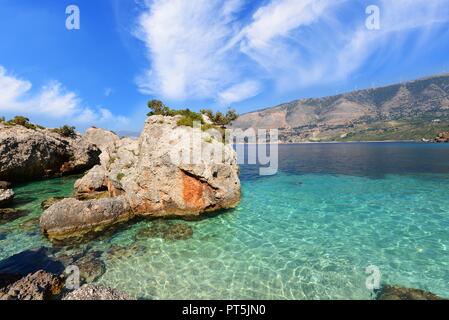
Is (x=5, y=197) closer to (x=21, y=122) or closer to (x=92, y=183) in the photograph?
(x=92, y=183)

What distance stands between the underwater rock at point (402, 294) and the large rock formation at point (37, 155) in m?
48.2

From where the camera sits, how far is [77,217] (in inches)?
725

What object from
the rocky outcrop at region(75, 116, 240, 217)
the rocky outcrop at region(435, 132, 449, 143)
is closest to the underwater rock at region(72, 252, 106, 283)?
Result: the rocky outcrop at region(75, 116, 240, 217)

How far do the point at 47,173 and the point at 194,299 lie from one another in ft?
150

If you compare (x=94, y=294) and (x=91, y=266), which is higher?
(x=94, y=294)

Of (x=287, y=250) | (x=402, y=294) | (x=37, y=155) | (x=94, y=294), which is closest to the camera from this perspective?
(x=94, y=294)

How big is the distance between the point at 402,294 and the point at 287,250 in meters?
6.02

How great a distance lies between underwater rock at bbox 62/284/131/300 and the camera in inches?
369

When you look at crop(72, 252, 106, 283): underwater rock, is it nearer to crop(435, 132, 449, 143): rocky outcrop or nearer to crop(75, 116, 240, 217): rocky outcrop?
crop(75, 116, 240, 217): rocky outcrop

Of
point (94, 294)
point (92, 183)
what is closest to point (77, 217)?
point (94, 294)

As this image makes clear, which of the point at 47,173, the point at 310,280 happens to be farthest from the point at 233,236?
the point at 47,173

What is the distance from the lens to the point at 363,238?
54.3 feet

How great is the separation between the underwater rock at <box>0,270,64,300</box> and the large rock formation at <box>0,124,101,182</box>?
35219 mm
